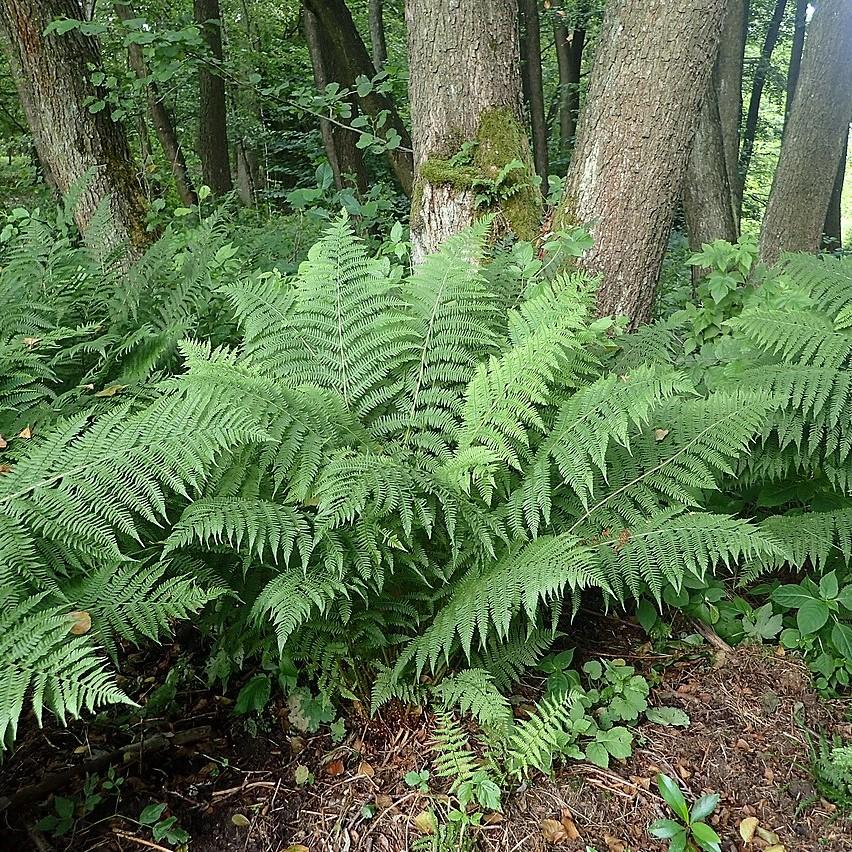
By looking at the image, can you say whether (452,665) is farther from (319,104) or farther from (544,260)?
(319,104)

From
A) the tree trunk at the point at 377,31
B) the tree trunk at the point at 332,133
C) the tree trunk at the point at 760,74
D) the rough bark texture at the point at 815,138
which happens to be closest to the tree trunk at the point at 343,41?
the tree trunk at the point at 332,133

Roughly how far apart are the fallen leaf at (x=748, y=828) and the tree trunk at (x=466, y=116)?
255cm

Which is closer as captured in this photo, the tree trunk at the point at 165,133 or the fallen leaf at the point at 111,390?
the fallen leaf at the point at 111,390

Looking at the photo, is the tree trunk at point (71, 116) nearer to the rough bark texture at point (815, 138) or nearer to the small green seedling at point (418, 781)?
the small green seedling at point (418, 781)

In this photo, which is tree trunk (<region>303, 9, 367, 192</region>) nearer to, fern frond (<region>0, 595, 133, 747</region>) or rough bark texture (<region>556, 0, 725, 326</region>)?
rough bark texture (<region>556, 0, 725, 326</region>)

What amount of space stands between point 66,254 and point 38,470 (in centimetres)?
163

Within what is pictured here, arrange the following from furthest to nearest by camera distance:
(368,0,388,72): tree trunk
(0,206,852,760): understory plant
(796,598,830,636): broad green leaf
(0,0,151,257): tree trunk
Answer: (368,0,388,72): tree trunk
(0,0,151,257): tree trunk
(796,598,830,636): broad green leaf
(0,206,852,760): understory plant

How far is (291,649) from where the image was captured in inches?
79.0

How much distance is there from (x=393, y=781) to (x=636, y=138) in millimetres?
2713

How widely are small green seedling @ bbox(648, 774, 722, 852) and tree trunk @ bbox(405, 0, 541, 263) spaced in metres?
2.48

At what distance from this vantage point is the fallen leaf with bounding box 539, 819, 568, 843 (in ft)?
5.73

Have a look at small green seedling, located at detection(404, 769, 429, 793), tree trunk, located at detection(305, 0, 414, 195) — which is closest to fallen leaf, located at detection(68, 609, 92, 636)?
small green seedling, located at detection(404, 769, 429, 793)

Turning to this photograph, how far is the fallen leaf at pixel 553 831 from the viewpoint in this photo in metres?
1.75

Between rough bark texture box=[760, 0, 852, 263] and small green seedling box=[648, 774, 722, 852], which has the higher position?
rough bark texture box=[760, 0, 852, 263]
